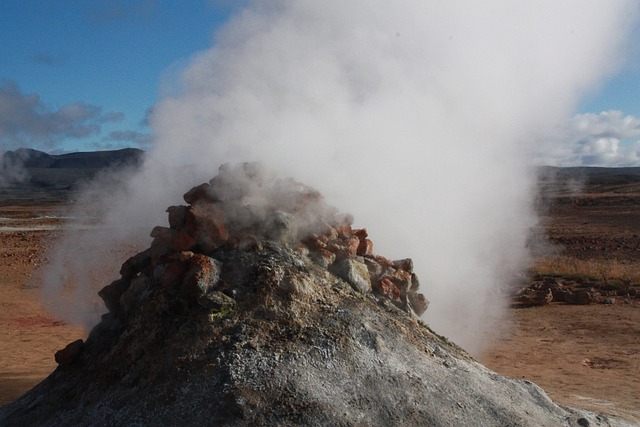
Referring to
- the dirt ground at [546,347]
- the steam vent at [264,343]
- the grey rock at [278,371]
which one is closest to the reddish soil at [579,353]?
the dirt ground at [546,347]

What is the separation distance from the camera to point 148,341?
4.09 m

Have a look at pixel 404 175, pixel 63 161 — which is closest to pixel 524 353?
pixel 404 175

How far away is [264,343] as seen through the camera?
12.6ft

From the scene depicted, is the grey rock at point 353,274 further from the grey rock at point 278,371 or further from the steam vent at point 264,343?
the grey rock at point 278,371

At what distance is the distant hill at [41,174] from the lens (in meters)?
55.0

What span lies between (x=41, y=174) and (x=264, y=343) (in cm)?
8673

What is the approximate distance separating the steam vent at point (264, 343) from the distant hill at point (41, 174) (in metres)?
36.9

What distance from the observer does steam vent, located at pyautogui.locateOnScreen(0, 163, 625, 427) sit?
11.9 feet

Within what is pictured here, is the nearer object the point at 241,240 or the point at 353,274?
the point at 241,240

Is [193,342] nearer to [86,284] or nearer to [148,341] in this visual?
[148,341]

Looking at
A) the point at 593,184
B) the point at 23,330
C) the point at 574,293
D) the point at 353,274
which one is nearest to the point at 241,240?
the point at 353,274

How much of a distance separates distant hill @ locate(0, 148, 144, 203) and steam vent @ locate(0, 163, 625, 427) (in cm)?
3689

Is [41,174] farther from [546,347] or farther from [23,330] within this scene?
[546,347]

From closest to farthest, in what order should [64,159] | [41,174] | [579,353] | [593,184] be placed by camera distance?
[579,353] < [593,184] < [41,174] < [64,159]
